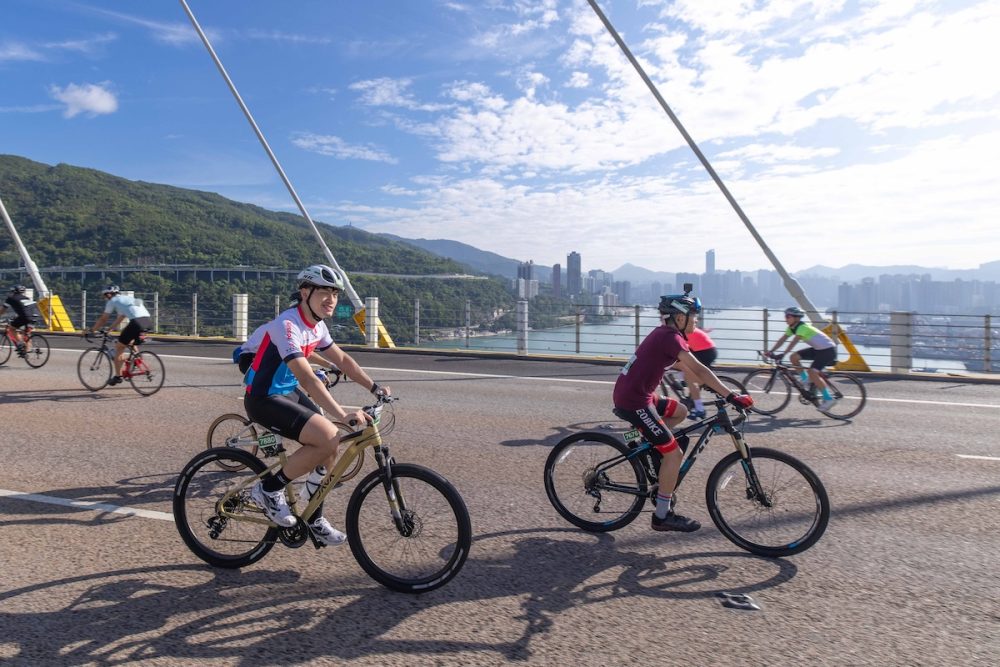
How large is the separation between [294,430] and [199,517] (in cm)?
93

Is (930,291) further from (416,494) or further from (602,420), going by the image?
(416,494)

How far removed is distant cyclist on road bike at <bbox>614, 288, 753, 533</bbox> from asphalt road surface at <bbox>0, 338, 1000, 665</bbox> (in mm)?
246

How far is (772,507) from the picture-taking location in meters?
4.41

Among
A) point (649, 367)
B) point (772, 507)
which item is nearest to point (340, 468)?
point (649, 367)

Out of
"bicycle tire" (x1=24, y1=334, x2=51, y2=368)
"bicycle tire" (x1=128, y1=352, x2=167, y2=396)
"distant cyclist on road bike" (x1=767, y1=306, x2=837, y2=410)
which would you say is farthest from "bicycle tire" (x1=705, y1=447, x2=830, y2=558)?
"bicycle tire" (x1=24, y1=334, x2=51, y2=368)

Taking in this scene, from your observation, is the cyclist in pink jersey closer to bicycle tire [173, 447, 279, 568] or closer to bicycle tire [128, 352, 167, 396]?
bicycle tire [173, 447, 279, 568]

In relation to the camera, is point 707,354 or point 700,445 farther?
point 707,354

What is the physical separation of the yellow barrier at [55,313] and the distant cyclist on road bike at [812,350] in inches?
990

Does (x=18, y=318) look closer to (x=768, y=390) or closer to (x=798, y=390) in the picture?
(x=768, y=390)

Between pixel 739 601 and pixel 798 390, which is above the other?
pixel 798 390

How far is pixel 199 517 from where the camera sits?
4105 millimetres

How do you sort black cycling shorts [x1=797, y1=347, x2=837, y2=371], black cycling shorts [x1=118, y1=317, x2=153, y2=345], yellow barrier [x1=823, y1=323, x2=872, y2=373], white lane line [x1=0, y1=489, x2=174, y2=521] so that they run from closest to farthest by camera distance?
white lane line [x1=0, y1=489, x2=174, y2=521] → black cycling shorts [x1=797, y1=347, x2=837, y2=371] → black cycling shorts [x1=118, y1=317, x2=153, y2=345] → yellow barrier [x1=823, y1=323, x2=872, y2=373]

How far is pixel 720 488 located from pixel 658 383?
844mm

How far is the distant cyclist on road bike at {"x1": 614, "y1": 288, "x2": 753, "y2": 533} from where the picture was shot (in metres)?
4.65
